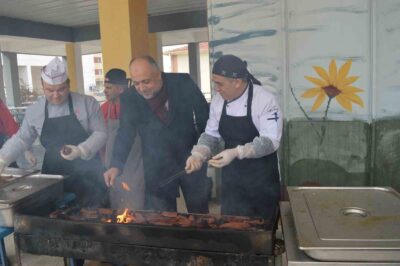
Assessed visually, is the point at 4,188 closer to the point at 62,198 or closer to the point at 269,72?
the point at 62,198

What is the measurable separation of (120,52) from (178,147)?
2.69 metres

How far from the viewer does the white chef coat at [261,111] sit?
2.36 meters

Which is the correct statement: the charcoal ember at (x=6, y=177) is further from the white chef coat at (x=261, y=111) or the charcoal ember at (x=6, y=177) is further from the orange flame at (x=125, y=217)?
the white chef coat at (x=261, y=111)

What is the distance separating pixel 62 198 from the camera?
2.60m

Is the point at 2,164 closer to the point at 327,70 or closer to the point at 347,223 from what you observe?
the point at 347,223

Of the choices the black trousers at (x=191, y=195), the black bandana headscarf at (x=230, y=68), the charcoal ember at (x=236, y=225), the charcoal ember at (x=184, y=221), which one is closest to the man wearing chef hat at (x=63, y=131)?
the black trousers at (x=191, y=195)

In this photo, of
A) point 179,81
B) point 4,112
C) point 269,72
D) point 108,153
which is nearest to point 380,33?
point 269,72

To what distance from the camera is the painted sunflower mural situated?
3.73m

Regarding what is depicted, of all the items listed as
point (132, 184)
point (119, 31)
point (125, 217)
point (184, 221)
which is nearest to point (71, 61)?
point (119, 31)

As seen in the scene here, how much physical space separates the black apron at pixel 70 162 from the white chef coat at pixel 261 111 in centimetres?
119

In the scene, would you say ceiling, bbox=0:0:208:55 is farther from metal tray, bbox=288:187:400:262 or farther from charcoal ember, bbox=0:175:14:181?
metal tray, bbox=288:187:400:262

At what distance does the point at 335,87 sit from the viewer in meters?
3.79

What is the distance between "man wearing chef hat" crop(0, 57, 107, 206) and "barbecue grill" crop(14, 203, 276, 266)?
719mm

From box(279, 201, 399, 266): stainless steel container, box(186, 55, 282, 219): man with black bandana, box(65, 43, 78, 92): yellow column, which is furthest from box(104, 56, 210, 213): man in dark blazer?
box(65, 43, 78, 92): yellow column
